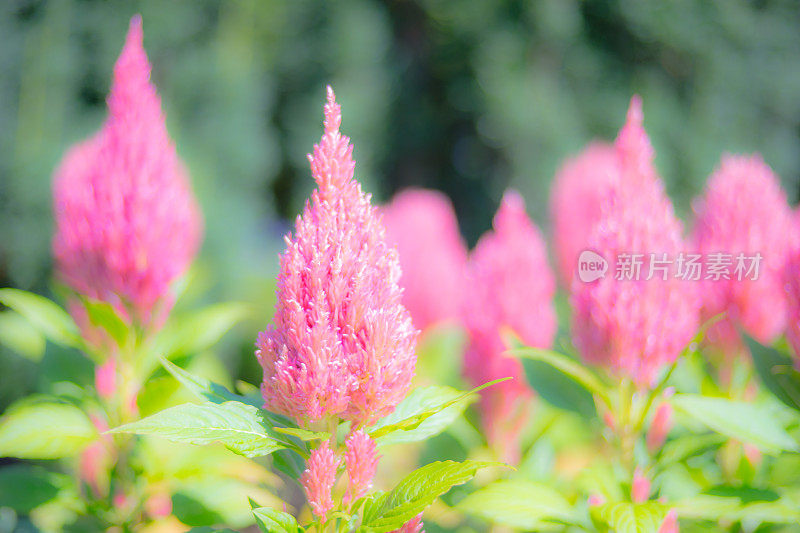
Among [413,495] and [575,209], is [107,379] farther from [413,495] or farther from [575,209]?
[575,209]

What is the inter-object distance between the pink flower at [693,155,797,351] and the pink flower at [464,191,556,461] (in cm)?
50

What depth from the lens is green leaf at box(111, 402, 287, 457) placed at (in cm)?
92

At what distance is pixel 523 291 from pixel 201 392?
44.6 inches

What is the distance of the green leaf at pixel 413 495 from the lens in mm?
941

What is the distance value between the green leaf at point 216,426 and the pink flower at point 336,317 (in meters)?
0.05

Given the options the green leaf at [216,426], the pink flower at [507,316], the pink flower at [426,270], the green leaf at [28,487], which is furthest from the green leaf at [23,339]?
the pink flower at [426,270]

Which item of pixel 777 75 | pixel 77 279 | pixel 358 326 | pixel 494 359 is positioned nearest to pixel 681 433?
pixel 494 359

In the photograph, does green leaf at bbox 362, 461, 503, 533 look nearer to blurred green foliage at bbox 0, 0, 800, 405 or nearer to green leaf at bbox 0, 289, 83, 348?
green leaf at bbox 0, 289, 83, 348

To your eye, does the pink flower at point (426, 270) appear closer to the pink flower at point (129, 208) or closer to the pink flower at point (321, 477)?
the pink flower at point (129, 208)

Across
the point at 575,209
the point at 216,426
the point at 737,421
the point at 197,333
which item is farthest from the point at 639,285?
the point at 575,209

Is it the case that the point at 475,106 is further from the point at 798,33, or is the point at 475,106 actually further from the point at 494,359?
the point at 494,359

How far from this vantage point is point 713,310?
6.06 feet

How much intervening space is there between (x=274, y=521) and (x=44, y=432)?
2.41ft

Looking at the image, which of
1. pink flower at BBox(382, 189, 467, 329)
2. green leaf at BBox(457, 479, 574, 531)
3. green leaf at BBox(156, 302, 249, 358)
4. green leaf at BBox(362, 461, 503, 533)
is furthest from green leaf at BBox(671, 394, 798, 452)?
pink flower at BBox(382, 189, 467, 329)
